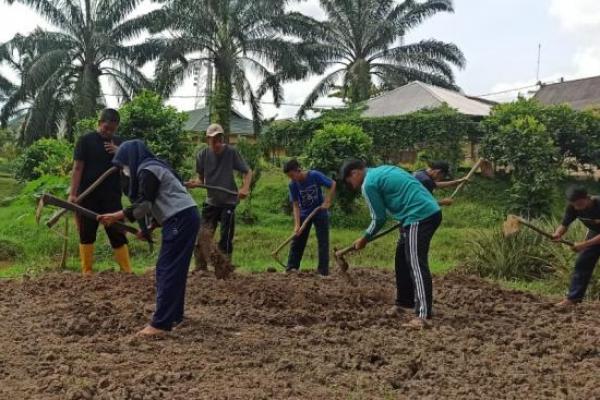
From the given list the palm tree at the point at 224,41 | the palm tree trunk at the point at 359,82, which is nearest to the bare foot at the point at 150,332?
the palm tree at the point at 224,41

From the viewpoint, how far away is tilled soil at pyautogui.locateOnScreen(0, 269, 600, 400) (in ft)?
12.3

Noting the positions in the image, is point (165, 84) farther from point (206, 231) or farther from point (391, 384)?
point (391, 384)

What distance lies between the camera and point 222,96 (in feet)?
70.0

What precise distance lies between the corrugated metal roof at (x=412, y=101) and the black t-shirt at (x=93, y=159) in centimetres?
1568

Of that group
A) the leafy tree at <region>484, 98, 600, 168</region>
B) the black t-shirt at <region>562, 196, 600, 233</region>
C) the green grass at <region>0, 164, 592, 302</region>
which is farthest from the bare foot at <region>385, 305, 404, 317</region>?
the leafy tree at <region>484, 98, 600, 168</region>

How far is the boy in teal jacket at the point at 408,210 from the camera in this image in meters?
5.36

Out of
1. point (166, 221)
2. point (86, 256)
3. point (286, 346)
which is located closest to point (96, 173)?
point (86, 256)

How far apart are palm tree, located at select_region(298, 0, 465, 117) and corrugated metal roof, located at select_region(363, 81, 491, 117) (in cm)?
A: 161

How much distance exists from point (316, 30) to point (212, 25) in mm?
4676

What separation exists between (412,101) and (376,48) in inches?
140

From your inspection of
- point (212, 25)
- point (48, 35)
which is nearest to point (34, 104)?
point (48, 35)

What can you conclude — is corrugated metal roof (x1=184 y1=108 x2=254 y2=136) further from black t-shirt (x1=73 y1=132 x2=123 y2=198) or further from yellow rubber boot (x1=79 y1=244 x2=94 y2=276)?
black t-shirt (x1=73 y1=132 x2=123 y2=198)

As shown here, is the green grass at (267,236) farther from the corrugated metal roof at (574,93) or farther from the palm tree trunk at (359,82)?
the corrugated metal roof at (574,93)

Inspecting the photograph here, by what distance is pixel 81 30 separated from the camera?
75.3 ft
